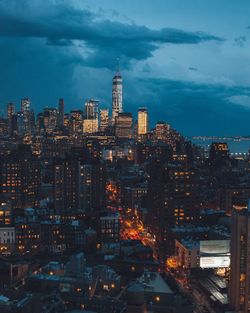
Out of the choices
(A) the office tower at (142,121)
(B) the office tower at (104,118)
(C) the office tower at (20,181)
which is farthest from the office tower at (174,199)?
(B) the office tower at (104,118)

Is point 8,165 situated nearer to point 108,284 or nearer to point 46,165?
point 46,165

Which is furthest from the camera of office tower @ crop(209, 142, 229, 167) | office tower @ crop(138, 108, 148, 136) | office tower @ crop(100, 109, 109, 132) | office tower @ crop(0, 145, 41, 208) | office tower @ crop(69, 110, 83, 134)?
office tower @ crop(100, 109, 109, 132)

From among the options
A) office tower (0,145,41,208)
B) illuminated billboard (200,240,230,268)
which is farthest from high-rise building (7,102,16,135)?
illuminated billboard (200,240,230,268)

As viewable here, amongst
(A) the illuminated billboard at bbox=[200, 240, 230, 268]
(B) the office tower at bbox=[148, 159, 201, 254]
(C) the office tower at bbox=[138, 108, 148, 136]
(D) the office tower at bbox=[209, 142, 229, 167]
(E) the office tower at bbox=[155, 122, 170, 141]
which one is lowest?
(A) the illuminated billboard at bbox=[200, 240, 230, 268]

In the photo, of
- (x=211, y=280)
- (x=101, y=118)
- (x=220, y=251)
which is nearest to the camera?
(x=211, y=280)

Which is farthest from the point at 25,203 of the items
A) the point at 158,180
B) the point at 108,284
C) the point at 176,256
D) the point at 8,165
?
the point at 108,284

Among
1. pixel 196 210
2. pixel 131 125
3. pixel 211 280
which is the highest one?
pixel 131 125

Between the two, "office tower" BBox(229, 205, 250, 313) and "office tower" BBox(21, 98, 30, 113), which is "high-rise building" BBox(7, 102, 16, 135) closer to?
"office tower" BBox(21, 98, 30, 113)
